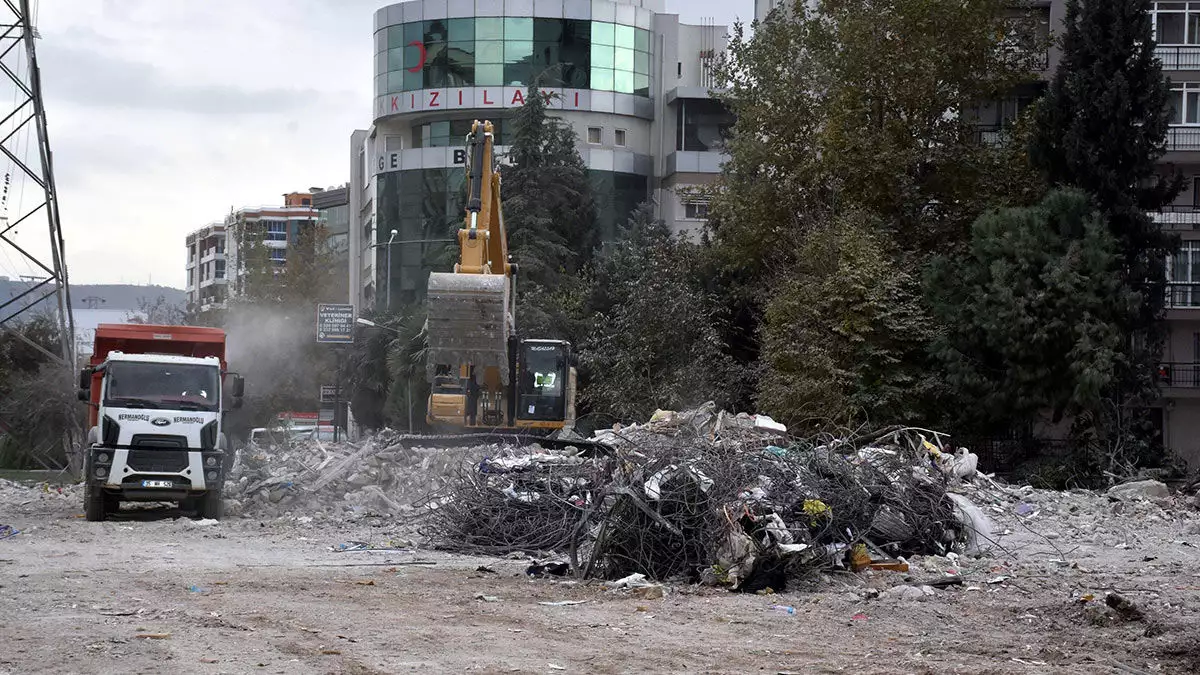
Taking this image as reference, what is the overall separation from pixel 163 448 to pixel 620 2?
1777 inches

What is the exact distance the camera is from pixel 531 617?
1297 centimetres

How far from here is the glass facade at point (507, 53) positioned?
62469mm

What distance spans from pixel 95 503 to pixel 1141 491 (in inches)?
703

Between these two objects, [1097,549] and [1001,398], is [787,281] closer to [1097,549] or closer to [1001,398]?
[1001,398]

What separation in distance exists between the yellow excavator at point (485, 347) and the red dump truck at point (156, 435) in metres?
4.24

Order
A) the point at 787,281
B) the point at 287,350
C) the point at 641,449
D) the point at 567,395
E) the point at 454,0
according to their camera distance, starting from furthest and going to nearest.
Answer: the point at 287,350 < the point at 454,0 < the point at 787,281 < the point at 567,395 < the point at 641,449

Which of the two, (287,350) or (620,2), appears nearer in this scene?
(620,2)

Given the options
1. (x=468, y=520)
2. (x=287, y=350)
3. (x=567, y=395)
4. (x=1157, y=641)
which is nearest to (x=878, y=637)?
(x=1157, y=641)

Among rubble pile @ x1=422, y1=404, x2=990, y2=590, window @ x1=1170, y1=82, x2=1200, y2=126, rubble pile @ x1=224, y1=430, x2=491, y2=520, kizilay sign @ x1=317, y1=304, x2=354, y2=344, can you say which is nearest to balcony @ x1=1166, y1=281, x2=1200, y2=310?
window @ x1=1170, y1=82, x2=1200, y2=126

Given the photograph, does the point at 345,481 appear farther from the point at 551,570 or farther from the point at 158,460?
the point at 551,570

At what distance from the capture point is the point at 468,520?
1927 centimetres

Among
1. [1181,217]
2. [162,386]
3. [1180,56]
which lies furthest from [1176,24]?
[162,386]

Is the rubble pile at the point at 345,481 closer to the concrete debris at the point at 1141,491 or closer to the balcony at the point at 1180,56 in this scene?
the concrete debris at the point at 1141,491

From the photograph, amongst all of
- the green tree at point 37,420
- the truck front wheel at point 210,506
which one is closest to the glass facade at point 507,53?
the green tree at point 37,420
